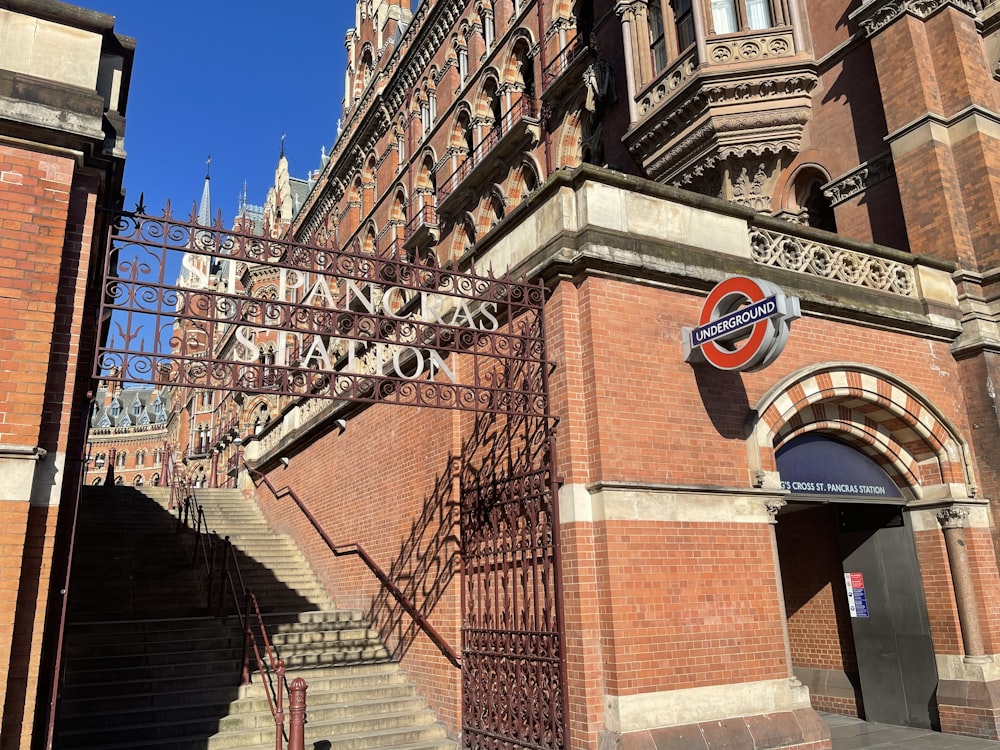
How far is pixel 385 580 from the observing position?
1151 cm

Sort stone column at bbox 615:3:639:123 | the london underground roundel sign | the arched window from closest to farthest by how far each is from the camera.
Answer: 1. the london underground roundel sign
2. stone column at bbox 615:3:639:123
3. the arched window

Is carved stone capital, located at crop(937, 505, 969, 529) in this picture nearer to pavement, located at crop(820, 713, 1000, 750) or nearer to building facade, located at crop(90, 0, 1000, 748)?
building facade, located at crop(90, 0, 1000, 748)

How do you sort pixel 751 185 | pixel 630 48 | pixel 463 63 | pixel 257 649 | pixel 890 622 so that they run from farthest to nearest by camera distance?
pixel 463 63 < pixel 630 48 < pixel 751 185 < pixel 890 622 < pixel 257 649

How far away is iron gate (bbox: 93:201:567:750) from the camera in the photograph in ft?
22.4

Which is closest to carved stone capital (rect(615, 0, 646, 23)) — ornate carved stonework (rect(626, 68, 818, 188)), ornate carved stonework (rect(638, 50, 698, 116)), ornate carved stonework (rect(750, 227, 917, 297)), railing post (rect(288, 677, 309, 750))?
ornate carved stonework (rect(638, 50, 698, 116))

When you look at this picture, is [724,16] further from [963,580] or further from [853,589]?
[963,580]

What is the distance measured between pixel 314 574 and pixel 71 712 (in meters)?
6.93

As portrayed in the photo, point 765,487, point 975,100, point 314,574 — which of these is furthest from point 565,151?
point 765,487

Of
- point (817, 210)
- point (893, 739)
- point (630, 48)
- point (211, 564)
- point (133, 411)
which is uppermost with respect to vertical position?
point (133, 411)

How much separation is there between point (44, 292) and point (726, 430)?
6.53 meters

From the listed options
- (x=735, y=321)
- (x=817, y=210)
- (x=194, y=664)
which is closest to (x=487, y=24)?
(x=817, y=210)

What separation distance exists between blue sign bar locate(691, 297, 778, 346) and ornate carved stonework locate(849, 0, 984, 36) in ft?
24.5

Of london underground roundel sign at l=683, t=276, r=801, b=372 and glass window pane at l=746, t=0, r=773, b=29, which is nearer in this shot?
london underground roundel sign at l=683, t=276, r=801, b=372

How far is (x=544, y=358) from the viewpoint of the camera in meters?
8.45
